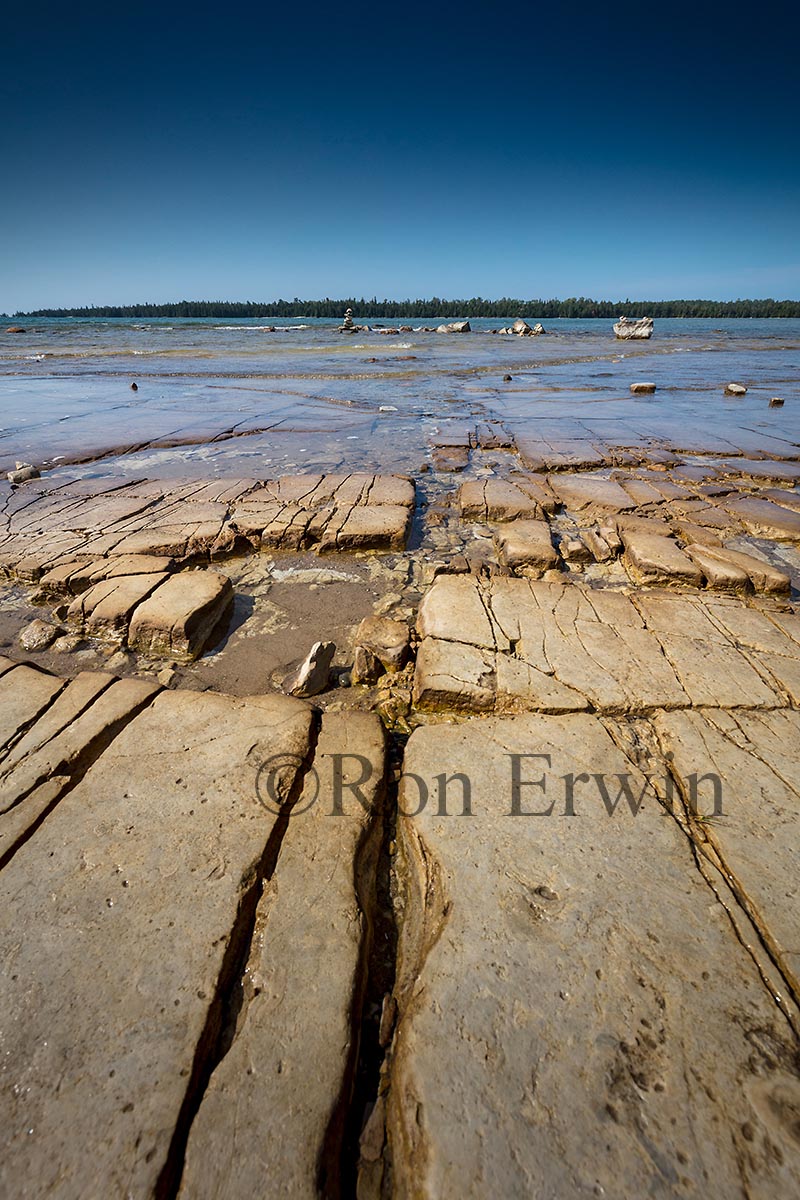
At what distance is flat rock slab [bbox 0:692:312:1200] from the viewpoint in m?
0.99

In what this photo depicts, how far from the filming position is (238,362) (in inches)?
672

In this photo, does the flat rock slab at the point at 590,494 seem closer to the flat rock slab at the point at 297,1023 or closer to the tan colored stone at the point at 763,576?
the tan colored stone at the point at 763,576

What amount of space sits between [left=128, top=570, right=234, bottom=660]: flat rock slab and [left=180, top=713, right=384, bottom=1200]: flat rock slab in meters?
1.36

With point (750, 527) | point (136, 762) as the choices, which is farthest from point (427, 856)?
point (750, 527)

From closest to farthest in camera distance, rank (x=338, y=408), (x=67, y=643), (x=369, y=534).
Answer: (x=67, y=643) < (x=369, y=534) < (x=338, y=408)

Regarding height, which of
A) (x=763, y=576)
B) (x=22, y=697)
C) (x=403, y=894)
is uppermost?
(x=22, y=697)

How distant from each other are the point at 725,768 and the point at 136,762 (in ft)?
7.03

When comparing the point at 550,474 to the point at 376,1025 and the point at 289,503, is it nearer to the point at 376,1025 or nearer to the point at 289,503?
the point at 289,503

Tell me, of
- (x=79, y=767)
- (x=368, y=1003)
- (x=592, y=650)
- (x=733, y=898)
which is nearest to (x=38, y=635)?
(x=79, y=767)

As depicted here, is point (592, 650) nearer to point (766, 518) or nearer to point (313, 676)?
point (313, 676)

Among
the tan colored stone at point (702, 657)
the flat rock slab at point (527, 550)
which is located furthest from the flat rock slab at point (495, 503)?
the tan colored stone at point (702, 657)

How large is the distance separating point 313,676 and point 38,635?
1.64m

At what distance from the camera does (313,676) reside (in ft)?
7.93

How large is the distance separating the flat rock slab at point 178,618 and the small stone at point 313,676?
2.03 feet
